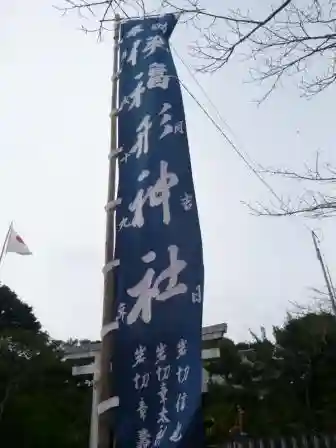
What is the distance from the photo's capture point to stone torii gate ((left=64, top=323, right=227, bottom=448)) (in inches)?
146

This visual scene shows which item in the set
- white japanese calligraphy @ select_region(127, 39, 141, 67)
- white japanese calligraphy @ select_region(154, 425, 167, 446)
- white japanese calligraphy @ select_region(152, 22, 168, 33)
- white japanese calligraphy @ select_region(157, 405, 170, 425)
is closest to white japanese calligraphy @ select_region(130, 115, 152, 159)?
white japanese calligraphy @ select_region(127, 39, 141, 67)

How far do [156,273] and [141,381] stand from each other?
28.8 inches

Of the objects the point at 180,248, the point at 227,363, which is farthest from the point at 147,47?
the point at 227,363

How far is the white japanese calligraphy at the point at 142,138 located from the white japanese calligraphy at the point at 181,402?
1853mm

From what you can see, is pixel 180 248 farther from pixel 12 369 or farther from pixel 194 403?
pixel 12 369

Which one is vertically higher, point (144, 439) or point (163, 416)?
point (163, 416)

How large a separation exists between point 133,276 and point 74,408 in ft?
39.4

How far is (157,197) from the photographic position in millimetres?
3943

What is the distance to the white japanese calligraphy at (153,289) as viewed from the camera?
11.7 feet

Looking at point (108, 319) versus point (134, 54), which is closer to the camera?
point (108, 319)

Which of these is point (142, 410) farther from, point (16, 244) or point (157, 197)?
point (16, 244)

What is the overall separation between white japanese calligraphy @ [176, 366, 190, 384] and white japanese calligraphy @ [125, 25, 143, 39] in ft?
10.4

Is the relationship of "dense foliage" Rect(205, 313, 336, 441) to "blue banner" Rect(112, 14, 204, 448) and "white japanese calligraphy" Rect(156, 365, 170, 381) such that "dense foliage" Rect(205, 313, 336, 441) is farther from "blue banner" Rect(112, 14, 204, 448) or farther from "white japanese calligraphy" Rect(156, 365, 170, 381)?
"white japanese calligraphy" Rect(156, 365, 170, 381)

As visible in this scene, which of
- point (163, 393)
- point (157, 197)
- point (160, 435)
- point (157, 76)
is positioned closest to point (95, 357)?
point (163, 393)
